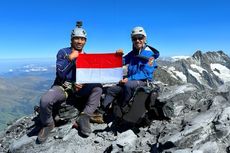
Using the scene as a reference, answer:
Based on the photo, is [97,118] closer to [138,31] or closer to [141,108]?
[141,108]

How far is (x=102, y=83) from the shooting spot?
15203 millimetres

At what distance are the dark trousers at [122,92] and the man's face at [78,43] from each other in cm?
239

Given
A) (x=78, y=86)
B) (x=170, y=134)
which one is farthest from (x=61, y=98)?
(x=170, y=134)

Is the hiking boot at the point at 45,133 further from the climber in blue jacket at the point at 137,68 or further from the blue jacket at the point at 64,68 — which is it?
the climber in blue jacket at the point at 137,68

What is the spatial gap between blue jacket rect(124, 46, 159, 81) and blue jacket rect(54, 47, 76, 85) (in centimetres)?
265

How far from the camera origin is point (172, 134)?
491 inches

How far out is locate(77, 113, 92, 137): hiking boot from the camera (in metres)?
14.0

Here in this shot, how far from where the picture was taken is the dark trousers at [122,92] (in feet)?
46.5

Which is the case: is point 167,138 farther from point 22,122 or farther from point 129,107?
point 22,122

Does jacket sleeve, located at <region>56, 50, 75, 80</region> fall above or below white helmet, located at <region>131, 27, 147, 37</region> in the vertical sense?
below

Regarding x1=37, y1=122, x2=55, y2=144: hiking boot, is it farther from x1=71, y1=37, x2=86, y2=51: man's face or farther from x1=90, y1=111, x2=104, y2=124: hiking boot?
x1=71, y1=37, x2=86, y2=51: man's face

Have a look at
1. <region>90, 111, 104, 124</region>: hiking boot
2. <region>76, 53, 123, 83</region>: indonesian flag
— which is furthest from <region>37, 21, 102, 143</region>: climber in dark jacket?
<region>90, 111, 104, 124</region>: hiking boot

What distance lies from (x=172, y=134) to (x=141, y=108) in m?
1.88

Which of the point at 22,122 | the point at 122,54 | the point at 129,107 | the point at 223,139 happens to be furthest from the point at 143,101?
the point at 22,122
